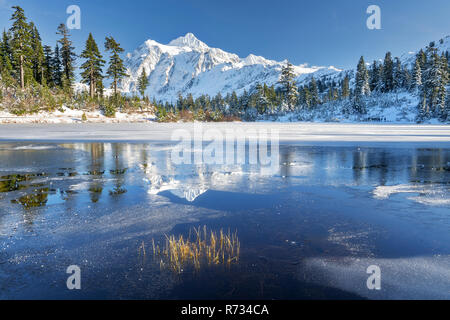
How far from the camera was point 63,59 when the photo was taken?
170 feet

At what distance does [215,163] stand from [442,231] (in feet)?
25.8

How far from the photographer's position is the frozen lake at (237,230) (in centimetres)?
319

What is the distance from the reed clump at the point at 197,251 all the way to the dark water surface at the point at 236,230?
0.39 ft

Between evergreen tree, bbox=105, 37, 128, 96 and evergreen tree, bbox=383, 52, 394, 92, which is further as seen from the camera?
evergreen tree, bbox=383, 52, 394, 92

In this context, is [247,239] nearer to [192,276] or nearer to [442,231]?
[192,276]

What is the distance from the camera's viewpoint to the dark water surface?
3189 millimetres

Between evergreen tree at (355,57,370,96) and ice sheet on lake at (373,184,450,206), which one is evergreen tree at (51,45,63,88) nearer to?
ice sheet on lake at (373,184,450,206)

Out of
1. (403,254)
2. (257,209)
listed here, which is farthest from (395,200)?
(257,209)

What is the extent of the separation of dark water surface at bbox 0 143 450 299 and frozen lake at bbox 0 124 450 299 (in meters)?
0.02

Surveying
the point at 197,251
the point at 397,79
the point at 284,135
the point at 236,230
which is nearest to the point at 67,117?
the point at 284,135

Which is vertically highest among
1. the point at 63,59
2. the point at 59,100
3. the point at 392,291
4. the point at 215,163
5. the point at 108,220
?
the point at 63,59

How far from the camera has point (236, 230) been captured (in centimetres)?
470

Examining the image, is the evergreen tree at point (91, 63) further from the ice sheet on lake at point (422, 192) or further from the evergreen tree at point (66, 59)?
the ice sheet on lake at point (422, 192)

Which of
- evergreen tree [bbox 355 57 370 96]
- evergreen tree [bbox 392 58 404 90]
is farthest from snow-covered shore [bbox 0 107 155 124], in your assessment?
evergreen tree [bbox 392 58 404 90]
